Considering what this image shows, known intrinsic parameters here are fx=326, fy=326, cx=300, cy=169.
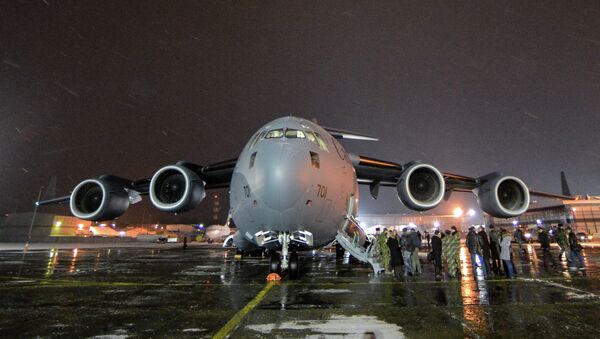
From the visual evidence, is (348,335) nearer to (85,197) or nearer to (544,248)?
(544,248)

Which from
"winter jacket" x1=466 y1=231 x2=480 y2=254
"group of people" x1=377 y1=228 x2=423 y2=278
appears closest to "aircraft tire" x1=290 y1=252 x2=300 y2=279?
"group of people" x1=377 y1=228 x2=423 y2=278

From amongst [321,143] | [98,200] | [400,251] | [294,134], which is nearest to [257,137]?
[294,134]

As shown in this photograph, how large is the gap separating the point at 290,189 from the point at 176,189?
269 inches

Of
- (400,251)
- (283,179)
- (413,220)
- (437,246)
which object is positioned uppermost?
(413,220)

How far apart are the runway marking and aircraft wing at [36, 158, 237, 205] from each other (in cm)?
660

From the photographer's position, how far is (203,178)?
1325 centimetres

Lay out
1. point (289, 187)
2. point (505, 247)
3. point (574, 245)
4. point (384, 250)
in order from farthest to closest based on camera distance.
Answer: point (574, 245) → point (384, 250) → point (505, 247) → point (289, 187)

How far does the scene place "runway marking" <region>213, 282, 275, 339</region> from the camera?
3.94m

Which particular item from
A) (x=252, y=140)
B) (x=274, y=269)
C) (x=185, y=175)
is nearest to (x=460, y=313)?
(x=274, y=269)

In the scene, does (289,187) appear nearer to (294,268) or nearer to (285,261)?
(285,261)

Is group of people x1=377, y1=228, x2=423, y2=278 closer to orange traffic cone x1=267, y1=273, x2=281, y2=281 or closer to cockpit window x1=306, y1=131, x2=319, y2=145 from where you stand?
orange traffic cone x1=267, y1=273, x2=281, y2=281

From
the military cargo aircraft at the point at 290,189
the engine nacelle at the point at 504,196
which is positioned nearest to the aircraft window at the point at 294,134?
the military cargo aircraft at the point at 290,189

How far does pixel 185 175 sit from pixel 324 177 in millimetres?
5801

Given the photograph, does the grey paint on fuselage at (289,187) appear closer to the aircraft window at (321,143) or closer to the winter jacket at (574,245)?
the aircraft window at (321,143)
